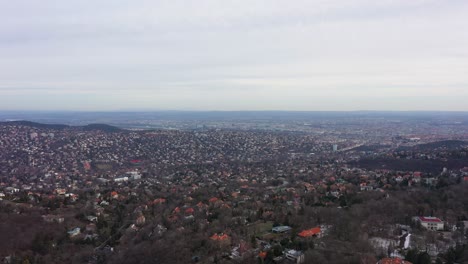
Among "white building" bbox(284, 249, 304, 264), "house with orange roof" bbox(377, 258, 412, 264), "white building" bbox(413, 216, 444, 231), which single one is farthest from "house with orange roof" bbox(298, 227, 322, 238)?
"white building" bbox(413, 216, 444, 231)

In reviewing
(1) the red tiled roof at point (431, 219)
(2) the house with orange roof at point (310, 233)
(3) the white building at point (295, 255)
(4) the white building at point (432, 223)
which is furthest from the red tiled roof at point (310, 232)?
(1) the red tiled roof at point (431, 219)

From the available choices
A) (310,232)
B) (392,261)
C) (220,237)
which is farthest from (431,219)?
(220,237)

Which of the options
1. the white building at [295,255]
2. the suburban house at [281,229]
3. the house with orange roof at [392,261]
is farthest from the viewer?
the suburban house at [281,229]

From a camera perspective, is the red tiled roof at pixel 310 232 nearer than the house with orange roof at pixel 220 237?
No

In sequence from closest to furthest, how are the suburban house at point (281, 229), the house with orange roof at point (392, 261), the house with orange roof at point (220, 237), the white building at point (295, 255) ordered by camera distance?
the house with orange roof at point (392, 261) → the white building at point (295, 255) → the house with orange roof at point (220, 237) → the suburban house at point (281, 229)

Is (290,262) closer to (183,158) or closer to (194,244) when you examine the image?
(194,244)

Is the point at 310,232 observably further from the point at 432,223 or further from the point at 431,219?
the point at 431,219

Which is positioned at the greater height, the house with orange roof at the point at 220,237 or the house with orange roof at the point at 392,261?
the house with orange roof at the point at 392,261

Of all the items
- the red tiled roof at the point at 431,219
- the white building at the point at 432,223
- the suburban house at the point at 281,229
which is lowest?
the suburban house at the point at 281,229

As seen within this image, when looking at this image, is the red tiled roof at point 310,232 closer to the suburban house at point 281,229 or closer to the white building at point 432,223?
the suburban house at point 281,229

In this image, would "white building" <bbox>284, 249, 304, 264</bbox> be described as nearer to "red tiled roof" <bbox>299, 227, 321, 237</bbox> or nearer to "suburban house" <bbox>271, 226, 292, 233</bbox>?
"red tiled roof" <bbox>299, 227, 321, 237</bbox>

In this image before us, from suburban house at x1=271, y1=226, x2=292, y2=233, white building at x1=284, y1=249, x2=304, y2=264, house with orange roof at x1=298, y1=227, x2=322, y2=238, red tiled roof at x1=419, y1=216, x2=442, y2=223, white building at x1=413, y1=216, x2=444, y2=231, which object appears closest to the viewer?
white building at x1=284, y1=249, x2=304, y2=264
